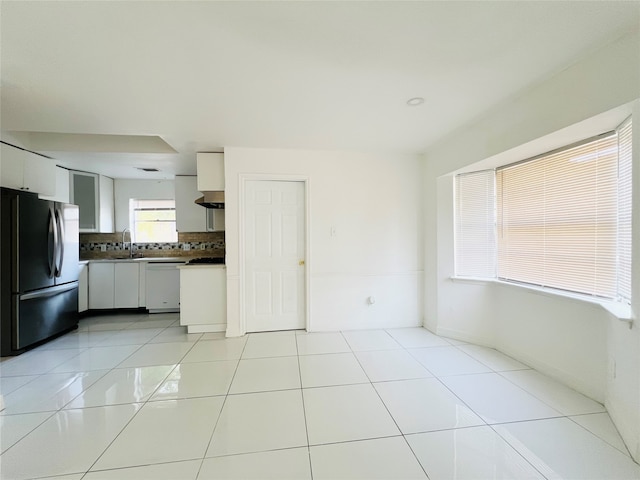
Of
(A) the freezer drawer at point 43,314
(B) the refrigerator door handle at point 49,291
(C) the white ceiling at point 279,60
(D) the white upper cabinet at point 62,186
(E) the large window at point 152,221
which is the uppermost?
(C) the white ceiling at point 279,60

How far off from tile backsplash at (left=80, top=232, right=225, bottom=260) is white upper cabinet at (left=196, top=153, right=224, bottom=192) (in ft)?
6.38

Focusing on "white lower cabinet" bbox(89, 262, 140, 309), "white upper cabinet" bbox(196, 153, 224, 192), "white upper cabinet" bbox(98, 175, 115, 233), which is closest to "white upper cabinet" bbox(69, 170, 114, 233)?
"white upper cabinet" bbox(98, 175, 115, 233)

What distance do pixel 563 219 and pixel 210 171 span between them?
4.01 m

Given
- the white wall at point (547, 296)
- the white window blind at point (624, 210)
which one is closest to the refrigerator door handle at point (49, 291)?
the white wall at point (547, 296)

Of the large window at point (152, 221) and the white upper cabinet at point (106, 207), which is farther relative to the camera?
the large window at point (152, 221)

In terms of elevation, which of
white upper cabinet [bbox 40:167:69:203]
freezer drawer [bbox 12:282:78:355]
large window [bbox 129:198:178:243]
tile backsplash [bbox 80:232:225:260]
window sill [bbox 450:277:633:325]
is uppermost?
white upper cabinet [bbox 40:167:69:203]

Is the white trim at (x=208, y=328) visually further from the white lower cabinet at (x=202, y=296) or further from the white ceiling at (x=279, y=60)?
the white ceiling at (x=279, y=60)

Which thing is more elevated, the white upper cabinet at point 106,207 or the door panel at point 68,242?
the white upper cabinet at point 106,207

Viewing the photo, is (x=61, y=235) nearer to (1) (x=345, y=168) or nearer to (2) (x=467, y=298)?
(1) (x=345, y=168)

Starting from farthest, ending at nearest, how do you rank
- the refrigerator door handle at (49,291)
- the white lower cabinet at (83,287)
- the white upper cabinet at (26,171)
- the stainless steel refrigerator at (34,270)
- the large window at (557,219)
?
the white lower cabinet at (83,287)
the white upper cabinet at (26,171)
the refrigerator door handle at (49,291)
the stainless steel refrigerator at (34,270)
the large window at (557,219)

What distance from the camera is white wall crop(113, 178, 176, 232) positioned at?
16.9 ft

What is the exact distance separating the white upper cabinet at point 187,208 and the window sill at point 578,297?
438 cm

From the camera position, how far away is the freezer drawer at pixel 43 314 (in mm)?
2953

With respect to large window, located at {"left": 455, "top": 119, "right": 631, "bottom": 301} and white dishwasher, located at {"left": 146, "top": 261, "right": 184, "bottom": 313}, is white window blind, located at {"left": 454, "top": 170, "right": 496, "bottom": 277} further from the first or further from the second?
white dishwasher, located at {"left": 146, "top": 261, "right": 184, "bottom": 313}
